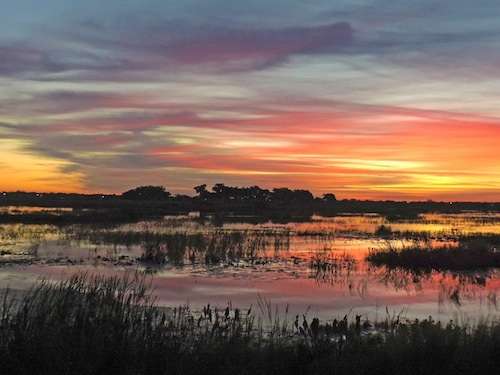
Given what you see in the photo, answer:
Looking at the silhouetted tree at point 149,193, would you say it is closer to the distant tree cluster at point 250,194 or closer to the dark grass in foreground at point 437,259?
the distant tree cluster at point 250,194

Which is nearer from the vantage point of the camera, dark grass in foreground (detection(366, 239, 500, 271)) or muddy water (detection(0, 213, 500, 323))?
muddy water (detection(0, 213, 500, 323))

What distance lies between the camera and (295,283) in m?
20.4

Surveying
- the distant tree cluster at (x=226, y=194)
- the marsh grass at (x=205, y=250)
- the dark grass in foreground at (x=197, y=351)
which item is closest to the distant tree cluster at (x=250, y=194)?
the distant tree cluster at (x=226, y=194)

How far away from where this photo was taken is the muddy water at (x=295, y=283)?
15969 mm

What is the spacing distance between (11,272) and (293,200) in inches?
5531

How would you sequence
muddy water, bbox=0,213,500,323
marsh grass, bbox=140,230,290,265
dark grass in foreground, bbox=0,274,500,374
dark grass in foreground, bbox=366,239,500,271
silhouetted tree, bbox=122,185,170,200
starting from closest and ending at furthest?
dark grass in foreground, bbox=0,274,500,374 → muddy water, bbox=0,213,500,323 → dark grass in foreground, bbox=366,239,500,271 → marsh grass, bbox=140,230,290,265 → silhouetted tree, bbox=122,185,170,200

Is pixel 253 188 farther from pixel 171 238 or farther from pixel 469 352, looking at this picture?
pixel 469 352

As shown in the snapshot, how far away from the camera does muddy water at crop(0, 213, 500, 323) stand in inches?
629

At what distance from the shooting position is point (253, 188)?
6324 inches

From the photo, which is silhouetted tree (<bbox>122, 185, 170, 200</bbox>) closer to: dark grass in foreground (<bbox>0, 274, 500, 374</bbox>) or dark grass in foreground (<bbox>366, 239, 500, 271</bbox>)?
dark grass in foreground (<bbox>366, 239, 500, 271</bbox>)

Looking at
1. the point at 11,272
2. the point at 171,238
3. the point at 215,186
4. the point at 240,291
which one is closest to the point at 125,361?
the point at 240,291

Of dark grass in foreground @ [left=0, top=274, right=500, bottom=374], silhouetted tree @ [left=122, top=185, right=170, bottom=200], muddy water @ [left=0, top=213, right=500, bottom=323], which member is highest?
silhouetted tree @ [left=122, top=185, right=170, bottom=200]

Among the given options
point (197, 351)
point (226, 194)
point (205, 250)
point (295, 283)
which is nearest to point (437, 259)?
point (295, 283)

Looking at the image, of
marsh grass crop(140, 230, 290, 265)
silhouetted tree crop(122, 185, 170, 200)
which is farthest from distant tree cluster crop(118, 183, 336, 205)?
marsh grass crop(140, 230, 290, 265)
